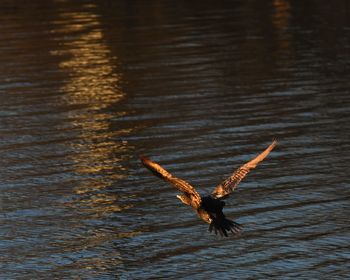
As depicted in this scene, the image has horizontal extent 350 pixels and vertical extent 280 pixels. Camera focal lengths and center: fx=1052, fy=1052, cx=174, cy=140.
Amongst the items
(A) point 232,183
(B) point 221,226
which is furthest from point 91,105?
(B) point 221,226

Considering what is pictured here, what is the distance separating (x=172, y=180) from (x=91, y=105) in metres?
20.1

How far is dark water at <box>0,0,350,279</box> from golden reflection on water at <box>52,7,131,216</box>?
0.24 ft

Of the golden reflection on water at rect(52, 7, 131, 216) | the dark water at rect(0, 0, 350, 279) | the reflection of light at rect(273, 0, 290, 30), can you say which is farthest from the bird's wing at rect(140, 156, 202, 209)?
the reflection of light at rect(273, 0, 290, 30)

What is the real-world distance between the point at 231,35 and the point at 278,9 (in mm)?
9594

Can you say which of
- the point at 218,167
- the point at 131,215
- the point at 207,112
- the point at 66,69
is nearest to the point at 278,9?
the point at 66,69

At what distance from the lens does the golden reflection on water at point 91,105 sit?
25062 mm

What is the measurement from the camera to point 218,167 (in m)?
26.2

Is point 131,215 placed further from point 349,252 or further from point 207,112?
point 207,112

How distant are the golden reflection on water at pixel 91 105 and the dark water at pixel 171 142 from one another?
0.24 feet

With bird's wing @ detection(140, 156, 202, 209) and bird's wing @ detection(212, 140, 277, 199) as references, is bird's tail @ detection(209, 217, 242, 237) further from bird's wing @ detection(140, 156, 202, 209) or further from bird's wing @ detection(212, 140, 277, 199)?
bird's wing @ detection(212, 140, 277, 199)

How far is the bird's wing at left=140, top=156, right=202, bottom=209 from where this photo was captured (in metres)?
14.1

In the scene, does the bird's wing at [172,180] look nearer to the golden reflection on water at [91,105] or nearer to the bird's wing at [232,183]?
the bird's wing at [232,183]

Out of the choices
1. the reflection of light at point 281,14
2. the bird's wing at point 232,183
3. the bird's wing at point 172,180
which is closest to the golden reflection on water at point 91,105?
the bird's wing at point 232,183

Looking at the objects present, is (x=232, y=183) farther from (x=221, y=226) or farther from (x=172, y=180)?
(x=172, y=180)
